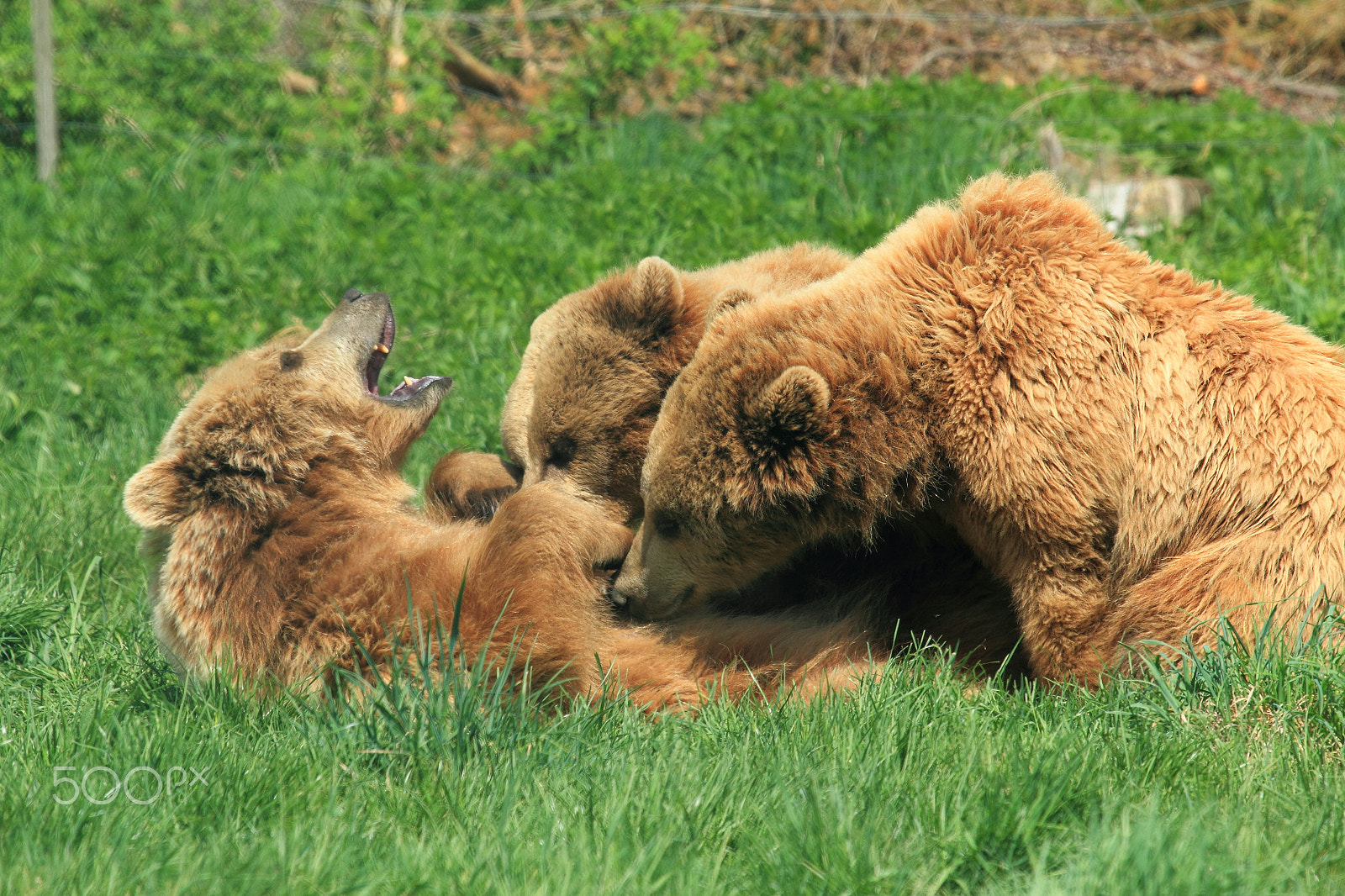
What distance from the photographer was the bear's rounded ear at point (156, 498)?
4004 mm

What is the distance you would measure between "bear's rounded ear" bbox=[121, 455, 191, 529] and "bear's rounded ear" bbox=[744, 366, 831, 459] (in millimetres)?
1969

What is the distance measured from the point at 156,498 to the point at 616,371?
1.76m

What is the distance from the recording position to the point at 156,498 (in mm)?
4008

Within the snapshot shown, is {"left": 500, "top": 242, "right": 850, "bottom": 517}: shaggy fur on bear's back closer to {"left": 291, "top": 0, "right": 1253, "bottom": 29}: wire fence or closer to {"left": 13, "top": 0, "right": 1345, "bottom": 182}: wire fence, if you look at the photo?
{"left": 13, "top": 0, "right": 1345, "bottom": 182}: wire fence

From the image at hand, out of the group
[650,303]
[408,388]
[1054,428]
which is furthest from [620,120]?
[1054,428]

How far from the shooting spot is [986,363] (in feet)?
11.8

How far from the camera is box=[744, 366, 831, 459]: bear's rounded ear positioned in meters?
3.53

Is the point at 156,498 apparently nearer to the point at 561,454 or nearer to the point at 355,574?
the point at 355,574

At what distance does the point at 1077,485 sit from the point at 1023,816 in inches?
47.2

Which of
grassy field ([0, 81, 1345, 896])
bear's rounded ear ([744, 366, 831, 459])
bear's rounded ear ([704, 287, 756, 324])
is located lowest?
grassy field ([0, 81, 1345, 896])

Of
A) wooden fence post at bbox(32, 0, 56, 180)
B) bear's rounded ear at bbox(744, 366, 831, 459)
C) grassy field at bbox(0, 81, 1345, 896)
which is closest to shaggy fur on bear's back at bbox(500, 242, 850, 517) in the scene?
bear's rounded ear at bbox(744, 366, 831, 459)

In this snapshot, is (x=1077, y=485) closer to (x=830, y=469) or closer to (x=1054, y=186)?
(x=830, y=469)

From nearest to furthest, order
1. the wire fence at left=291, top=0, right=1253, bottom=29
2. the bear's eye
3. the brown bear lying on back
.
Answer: the brown bear lying on back < the bear's eye < the wire fence at left=291, top=0, right=1253, bottom=29

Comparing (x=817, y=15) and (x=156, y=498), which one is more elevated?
(x=817, y=15)
